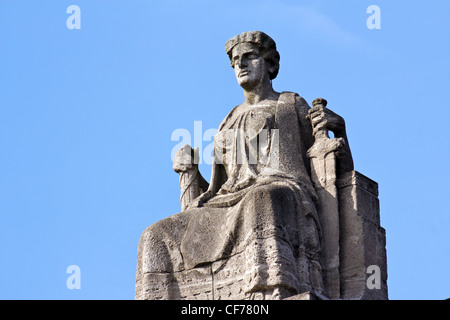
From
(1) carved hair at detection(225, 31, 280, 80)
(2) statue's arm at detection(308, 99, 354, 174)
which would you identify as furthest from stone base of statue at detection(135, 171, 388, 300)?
(1) carved hair at detection(225, 31, 280, 80)

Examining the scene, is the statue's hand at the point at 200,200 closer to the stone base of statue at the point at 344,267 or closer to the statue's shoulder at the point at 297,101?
the stone base of statue at the point at 344,267

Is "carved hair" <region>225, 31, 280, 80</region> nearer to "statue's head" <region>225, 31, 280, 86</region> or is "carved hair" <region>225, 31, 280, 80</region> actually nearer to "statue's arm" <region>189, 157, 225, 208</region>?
"statue's head" <region>225, 31, 280, 86</region>

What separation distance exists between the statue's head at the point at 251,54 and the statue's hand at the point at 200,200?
6.00 feet

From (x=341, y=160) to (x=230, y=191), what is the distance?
172 cm

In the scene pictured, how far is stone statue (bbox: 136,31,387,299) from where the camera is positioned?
20.5 meters

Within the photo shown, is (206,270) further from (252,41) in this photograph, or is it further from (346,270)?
(252,41)

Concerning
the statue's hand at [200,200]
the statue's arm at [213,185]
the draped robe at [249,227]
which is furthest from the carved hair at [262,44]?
the statue's hand at [200,200]

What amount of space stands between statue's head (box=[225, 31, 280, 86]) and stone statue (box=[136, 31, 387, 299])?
2 centimetres

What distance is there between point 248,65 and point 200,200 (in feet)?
7.45

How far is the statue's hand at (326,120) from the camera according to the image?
864 inches

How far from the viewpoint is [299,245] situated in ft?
67.9
